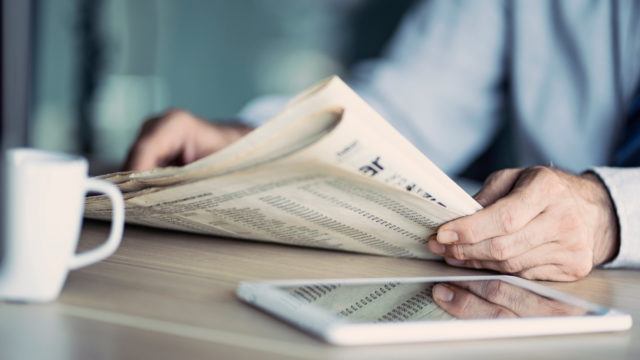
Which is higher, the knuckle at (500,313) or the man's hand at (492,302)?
the knuckle at (500,313)

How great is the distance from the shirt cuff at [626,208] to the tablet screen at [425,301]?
0.62 feet

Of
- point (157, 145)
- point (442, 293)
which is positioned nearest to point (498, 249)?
point (442, 293)

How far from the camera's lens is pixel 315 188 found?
1.90 ft

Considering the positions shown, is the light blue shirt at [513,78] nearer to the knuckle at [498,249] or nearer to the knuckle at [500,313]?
the knuckle at [498,249]

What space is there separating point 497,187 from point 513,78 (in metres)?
0.75

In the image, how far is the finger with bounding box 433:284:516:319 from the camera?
19.0 inches

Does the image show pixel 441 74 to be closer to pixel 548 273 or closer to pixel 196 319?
pixel 548 273

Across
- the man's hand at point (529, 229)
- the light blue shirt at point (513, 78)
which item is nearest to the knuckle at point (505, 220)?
the man's hand at point (529, 229)

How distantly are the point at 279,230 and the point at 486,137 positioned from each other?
0.91m

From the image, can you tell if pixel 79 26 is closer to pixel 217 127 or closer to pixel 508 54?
pixel 508 54

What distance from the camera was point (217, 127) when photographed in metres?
1.04

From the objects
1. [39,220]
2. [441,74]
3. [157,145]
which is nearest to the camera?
[39,220]

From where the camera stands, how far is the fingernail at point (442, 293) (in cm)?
52

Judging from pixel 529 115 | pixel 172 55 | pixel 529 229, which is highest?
pixel 529 229
